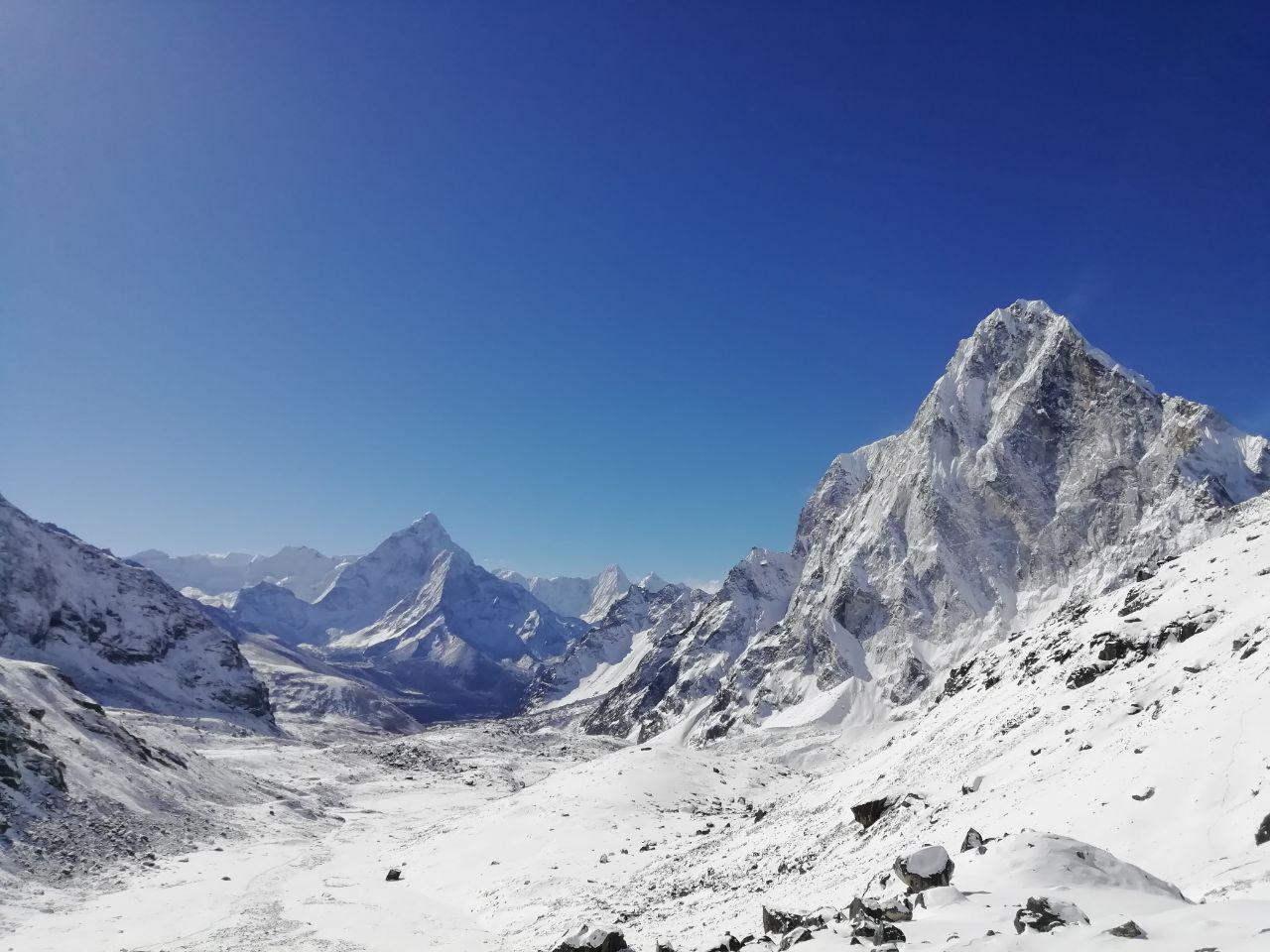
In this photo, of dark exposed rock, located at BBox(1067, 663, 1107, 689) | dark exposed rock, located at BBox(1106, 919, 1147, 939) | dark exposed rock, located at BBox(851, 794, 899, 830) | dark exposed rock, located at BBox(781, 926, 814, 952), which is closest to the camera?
dark exposed rock, located at BBox(1106, 919, 1147, 939)

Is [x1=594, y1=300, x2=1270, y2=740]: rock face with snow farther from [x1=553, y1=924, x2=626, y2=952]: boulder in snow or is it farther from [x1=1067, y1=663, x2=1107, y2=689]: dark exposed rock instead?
[x1=553, y1=924, x2=626, y2=952]: boulder in snow

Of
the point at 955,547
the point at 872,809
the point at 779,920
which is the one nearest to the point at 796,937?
the point at 779,920

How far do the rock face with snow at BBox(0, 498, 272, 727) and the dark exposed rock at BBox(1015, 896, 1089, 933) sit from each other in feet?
623

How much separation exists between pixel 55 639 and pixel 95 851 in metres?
156

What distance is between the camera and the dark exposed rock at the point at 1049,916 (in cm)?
1342

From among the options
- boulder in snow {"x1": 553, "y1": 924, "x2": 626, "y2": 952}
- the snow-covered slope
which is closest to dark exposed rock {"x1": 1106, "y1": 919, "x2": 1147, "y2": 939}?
boulder in snow {"x1": 553, "y1": 924, "x2": 626, "y2": 952}

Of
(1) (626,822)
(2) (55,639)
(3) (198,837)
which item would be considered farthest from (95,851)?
(2) (55,639)

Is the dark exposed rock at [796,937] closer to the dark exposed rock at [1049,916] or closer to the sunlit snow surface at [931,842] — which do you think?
the sunlit snow surface at [931,842]

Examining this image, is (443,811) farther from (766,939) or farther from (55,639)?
(55,639)

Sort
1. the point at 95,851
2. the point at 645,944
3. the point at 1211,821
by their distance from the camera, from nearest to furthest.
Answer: the point at 1211,821, the point at 645,944, the point at 95,851

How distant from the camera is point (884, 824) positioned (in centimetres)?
3186

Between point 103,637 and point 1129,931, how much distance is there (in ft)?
719

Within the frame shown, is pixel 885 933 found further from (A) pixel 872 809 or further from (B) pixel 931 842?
(A) pixel 872 809

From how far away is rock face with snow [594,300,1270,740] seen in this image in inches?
5719
